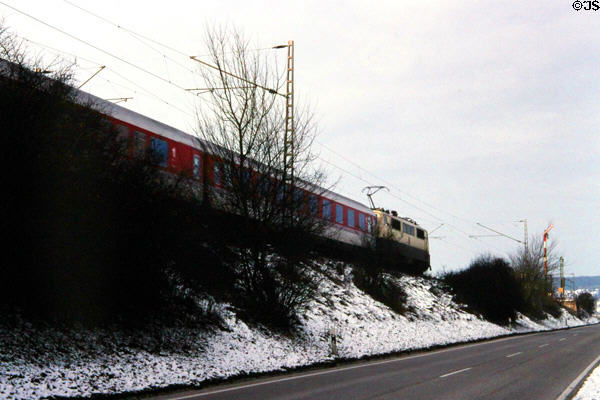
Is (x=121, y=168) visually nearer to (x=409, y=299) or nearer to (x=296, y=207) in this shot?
(x=296, y=207)

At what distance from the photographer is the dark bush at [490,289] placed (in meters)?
44.7

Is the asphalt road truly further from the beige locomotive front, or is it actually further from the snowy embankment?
the beige locomotive front

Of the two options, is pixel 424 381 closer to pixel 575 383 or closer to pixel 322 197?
pixel 575 383

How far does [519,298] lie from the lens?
46.6m

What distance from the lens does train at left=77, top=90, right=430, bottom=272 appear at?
56.2 ft

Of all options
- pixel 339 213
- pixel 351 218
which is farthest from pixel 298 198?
pixel 351 218

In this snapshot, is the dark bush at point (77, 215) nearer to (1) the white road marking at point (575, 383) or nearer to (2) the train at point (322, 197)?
(2) the train at point (322, 197)

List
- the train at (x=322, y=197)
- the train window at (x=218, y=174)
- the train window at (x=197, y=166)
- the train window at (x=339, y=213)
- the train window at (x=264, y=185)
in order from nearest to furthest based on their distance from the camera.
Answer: the train at (x=322, y=197), the train window at (x=218, y=174), the train window at (x=264, y=185), the train window at (x=197, y=166), the train window at (x=339, y=213)

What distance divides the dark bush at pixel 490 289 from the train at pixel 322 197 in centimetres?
318

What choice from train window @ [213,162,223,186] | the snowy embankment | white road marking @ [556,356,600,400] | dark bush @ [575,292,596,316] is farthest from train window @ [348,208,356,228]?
dark bush @ [575,292,596,316]

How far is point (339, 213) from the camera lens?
107 ft

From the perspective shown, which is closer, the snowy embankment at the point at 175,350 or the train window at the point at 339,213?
the snowy embankment at the point at 175,350

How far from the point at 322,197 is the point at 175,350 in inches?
454

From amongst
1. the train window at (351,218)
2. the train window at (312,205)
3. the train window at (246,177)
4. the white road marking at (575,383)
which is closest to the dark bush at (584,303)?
the train window at (351,218)
